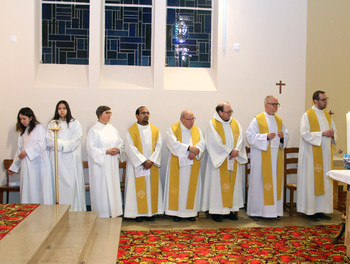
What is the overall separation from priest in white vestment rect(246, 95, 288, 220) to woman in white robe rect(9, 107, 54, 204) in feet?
10.8

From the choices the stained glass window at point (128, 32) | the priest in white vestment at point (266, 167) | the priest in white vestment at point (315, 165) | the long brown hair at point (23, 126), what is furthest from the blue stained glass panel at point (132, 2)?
the priest in white vestment at point (315, 165)

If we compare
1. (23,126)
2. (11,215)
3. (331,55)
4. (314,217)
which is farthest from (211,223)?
(331,55)

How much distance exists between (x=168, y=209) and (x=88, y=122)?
2.17 metres

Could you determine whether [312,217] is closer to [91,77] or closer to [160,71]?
[160,71]

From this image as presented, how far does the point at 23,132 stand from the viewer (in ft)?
22.0

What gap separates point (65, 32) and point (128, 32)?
1.20m

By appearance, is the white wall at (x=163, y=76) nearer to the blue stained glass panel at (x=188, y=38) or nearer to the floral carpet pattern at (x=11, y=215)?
the blue stained glass panel at (x=188, y=38)

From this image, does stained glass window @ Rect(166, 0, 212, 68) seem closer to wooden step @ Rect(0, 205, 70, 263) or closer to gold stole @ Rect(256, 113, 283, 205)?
gold stole @ Rect(256, 113, 283, 205)

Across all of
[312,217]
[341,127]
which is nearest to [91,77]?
[312,217]

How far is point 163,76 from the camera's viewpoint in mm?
7848

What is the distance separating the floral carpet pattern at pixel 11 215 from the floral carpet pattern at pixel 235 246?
4.00 feet

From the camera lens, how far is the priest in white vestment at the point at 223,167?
6.82m

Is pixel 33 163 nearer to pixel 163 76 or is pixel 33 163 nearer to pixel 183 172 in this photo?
pixel 183 172

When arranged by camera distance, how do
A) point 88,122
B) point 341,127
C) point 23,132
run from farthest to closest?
point 341,127, point 88,122, point 23,132
